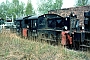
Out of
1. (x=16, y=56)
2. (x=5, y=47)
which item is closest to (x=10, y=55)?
(x=16, y=56)

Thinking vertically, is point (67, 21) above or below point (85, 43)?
above

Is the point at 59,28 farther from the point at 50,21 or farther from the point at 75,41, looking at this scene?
the point at 75,41

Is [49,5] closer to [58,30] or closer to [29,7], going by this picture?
[29,7]

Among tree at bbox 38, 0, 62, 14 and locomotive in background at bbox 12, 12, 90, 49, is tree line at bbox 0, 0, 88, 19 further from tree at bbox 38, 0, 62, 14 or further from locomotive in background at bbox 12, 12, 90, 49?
locomotive in background at bbox 12, 12, 90, 49

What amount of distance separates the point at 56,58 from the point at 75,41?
5075 millimetres

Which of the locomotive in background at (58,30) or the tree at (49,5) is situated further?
the tree at (49,5)

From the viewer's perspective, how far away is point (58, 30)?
13680mm

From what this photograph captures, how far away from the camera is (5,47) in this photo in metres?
9.05

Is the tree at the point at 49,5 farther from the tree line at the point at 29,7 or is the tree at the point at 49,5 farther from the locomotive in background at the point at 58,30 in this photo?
the locomotive in background at the point at 58,30

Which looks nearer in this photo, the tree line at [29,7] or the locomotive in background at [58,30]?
the locomotive in background at [58,30]

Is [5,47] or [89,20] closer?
[5,47]

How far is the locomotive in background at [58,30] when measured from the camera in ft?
38.7

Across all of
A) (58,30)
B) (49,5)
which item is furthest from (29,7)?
(58,30)

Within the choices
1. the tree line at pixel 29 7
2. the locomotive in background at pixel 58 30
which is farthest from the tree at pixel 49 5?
the locomotive in background at pixel 58 30
